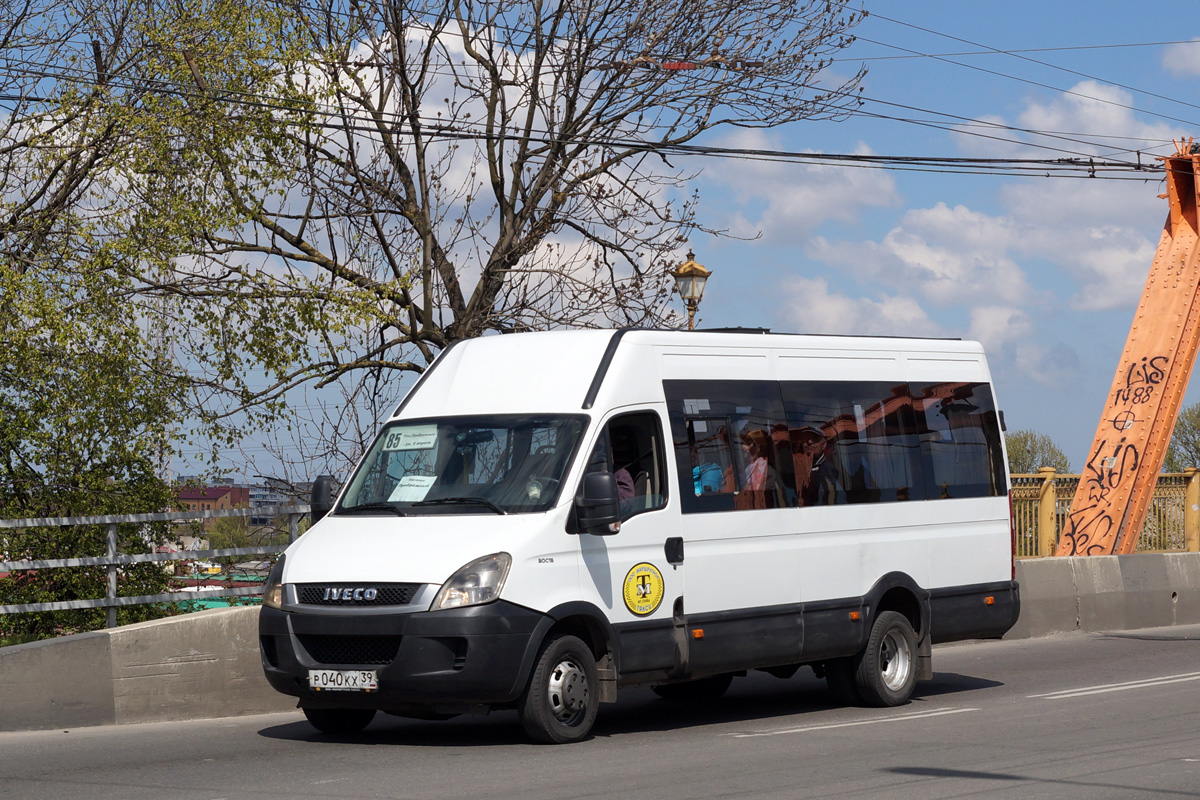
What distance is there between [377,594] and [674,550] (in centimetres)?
209

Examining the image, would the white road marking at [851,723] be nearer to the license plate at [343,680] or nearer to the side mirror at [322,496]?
the license plate at [343,680]

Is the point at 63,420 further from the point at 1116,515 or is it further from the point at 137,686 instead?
the point at 1116,515

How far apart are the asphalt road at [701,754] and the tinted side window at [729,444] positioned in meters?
1.62

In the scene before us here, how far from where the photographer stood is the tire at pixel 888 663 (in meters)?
11.3

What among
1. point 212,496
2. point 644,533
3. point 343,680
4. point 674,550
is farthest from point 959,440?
point 212,496

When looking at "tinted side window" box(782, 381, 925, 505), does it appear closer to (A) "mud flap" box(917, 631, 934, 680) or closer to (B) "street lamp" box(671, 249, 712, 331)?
(A) "mud flap" box(917, 631, 934, 680)

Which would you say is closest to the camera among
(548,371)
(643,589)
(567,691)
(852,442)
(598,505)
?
(598,505)

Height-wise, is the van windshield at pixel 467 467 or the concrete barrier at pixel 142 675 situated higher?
the van windshield at pixel 467 467

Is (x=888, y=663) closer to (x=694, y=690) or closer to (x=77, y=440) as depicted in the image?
(x=694, y=690)

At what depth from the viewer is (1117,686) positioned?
1250 centimetres

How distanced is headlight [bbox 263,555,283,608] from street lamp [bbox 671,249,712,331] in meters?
10.1

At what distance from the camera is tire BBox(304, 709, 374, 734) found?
980 centimetres

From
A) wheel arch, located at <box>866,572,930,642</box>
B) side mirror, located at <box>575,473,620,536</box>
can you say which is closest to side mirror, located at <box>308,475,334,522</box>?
side mirror, located at <box>575,473,620,536</box>

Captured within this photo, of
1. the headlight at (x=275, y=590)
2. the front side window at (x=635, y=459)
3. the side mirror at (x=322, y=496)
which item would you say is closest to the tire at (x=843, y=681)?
the front side window at (x=635, y=459)
